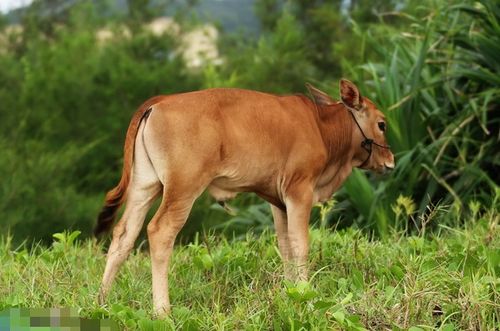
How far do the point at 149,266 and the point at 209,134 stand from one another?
4.48ft

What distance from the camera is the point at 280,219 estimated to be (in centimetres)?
606

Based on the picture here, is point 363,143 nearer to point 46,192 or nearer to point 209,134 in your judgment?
point 209,134

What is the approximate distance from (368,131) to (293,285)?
1.58 metres

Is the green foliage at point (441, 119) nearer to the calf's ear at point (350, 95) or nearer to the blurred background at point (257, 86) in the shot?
the blurred background at point (257, 86)

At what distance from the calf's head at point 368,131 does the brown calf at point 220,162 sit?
0.06ft

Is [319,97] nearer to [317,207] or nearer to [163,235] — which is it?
[163,235]

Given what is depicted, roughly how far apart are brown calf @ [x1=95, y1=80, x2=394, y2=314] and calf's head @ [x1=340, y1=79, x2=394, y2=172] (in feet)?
0.06


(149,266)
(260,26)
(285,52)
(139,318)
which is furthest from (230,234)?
(260,26)

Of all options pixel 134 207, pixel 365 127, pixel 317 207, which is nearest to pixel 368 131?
pixel 365 127

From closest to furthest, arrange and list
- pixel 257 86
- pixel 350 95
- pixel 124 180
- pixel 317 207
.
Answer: pixel 124 180 → pixel 350 95 → pixel 317 207 → pixel 257 86

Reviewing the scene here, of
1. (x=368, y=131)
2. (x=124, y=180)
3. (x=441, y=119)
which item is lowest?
(x=441, y=119)

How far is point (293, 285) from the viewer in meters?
5.03

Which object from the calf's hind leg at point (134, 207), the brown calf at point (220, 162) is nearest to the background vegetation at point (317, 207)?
the calf's hind leg at point (134, 207)

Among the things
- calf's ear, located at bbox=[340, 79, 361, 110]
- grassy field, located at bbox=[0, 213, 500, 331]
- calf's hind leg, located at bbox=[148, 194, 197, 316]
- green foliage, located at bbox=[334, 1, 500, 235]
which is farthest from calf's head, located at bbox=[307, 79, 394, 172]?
green foliage, located at bbox=[334, 1, 500, 235]
